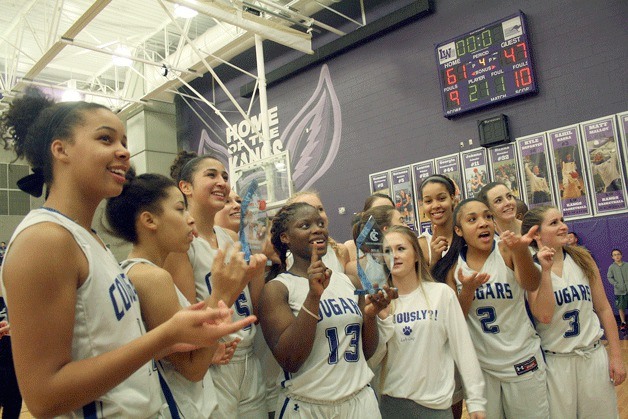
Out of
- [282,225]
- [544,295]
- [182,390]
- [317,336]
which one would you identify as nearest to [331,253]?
[282,225]

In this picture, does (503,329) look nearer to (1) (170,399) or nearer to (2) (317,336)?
(2) (317,336)

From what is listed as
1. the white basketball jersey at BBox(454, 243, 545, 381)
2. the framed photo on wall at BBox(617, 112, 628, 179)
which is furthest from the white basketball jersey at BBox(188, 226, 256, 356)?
the framed photo on wall at BBox(617, 112, 628, 179)

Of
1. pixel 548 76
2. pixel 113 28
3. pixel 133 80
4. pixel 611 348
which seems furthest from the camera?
pixel 133 80

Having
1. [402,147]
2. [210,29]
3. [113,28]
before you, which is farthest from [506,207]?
[113,28]

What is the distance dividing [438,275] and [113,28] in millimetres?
9461

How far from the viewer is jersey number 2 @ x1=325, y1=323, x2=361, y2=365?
1.95m

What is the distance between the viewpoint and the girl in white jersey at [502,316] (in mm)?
2326

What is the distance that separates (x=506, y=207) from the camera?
283 cm

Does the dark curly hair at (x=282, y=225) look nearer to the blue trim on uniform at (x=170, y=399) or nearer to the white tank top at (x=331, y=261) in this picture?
the white tank top at (x=331, y=261)

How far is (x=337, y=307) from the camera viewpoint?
2045 millimetres

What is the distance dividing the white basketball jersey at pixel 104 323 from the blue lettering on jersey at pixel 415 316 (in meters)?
1.30

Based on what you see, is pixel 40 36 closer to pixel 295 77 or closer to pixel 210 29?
pixel 210 29

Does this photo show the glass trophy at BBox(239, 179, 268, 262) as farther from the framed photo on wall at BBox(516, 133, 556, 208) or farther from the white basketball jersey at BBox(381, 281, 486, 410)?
the framed photo on wall at BBox(516, 133, 556, 208)

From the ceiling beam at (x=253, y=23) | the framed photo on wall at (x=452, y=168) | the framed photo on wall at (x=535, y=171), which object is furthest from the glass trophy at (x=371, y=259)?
the ceiling beam at (x=253, y=23)
